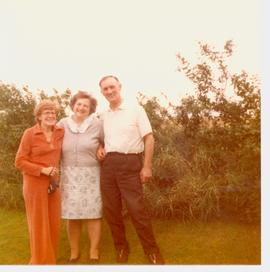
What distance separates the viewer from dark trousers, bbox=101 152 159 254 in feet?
12.0

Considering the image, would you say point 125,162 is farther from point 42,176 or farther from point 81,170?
point 42,176

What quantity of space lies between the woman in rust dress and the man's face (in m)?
0.45

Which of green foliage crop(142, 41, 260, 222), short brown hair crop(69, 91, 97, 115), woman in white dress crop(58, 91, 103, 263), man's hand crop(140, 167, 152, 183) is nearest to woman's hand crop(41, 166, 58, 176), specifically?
woman in white dress crop(58, 91, 103, 263)

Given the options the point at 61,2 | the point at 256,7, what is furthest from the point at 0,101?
the point at 256,7

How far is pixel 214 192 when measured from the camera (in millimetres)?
4031

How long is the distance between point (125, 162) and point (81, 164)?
387 millimetres

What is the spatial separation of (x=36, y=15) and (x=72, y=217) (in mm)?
1884

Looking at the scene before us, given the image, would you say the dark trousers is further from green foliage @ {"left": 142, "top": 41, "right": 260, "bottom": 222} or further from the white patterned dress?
green foliage @ {"left": 142, "top": 41, "right": 260, "bottom": 222}

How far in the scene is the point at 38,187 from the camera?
362cm

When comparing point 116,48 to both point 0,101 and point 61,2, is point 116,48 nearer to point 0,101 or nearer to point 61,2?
point 61,2

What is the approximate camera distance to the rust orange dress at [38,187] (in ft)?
11.8

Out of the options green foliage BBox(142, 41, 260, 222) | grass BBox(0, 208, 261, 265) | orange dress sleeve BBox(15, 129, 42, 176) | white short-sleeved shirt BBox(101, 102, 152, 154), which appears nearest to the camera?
orange dress sleeve BBox(15, 129, 42, 176)

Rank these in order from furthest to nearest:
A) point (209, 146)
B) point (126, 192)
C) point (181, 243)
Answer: point (209, 146) → point (181, 243) → point (126, 192)

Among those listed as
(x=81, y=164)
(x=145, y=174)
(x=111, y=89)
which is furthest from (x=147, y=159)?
(x=111, y=89)
